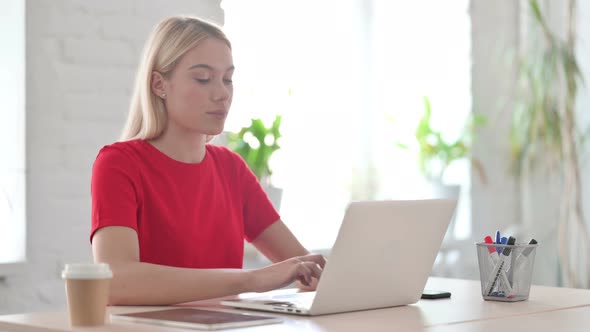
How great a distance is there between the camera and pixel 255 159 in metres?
3.29

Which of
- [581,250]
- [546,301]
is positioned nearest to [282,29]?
[581,250]

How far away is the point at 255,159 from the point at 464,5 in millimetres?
1727

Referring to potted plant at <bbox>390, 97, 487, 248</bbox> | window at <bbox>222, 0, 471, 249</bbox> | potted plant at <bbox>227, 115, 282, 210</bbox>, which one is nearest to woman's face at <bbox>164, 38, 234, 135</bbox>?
potted plant at <bbox>227, 115, 282, 210</bbox>

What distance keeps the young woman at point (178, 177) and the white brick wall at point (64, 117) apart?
0.60 metres

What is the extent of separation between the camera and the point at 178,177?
2.13 metres

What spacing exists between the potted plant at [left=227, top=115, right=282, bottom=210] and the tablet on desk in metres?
1.68

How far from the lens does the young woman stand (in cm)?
195

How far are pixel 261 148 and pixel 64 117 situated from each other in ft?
2.61

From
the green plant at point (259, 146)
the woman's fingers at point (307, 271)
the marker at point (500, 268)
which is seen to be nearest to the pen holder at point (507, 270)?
the marker at point (500, 268)

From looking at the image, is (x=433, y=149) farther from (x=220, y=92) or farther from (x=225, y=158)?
(x=220, y=92)

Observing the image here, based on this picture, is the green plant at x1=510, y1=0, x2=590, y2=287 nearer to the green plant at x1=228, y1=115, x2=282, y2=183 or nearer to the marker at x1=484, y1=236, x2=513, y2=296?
the green plant at x1=228, y1=115, x2=282, y2=183

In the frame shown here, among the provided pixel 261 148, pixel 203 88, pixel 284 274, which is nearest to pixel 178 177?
pixel 203 88

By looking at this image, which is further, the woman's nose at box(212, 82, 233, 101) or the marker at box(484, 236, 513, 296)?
the woman's nose at box(212, 82, 233, 101)

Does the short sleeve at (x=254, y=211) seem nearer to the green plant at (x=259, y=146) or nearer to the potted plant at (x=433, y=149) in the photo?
the green plant at (x=259, y=146)
